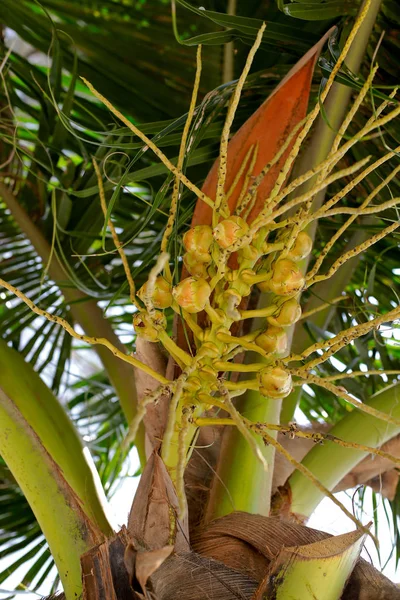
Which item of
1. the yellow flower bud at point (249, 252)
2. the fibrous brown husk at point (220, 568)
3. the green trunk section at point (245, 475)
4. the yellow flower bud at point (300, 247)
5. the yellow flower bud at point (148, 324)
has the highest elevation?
the yellow flower bud at point (300, 247)

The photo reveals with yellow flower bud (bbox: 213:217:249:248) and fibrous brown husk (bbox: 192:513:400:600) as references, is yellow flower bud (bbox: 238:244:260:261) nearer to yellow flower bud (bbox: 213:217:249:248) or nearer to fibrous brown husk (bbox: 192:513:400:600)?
yellow flower bud (bbox: 213:217:249:248)

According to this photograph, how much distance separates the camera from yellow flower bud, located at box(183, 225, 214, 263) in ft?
2.00

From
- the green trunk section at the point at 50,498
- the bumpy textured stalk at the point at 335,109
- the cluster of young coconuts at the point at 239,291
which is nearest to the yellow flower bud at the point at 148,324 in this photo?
the cluster of young coconuts at the point at 239,291

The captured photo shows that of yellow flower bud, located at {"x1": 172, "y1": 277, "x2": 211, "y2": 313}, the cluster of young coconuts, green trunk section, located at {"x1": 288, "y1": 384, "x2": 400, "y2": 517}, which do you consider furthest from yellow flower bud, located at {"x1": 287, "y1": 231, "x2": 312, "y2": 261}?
green trunk section, located at {"x1": 288, "y1": 384, "x2": 400, "y2": 517}

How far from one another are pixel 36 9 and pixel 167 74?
10.5 inches

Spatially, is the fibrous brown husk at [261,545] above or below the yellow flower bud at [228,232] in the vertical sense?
below

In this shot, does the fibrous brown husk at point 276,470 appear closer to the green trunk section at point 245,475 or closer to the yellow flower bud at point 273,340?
the green trunk section at point 245,475

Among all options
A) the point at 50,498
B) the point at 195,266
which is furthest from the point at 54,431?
the point at 195,266

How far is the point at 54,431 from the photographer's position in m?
0.87

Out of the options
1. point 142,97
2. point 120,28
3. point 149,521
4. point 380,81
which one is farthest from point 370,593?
point 120,28

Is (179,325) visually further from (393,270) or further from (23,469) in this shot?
(393,270)

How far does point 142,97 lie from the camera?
1.19 meters

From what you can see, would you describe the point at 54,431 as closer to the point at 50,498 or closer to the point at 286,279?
the point at 50,498

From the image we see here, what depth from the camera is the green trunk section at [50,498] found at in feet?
2.34
